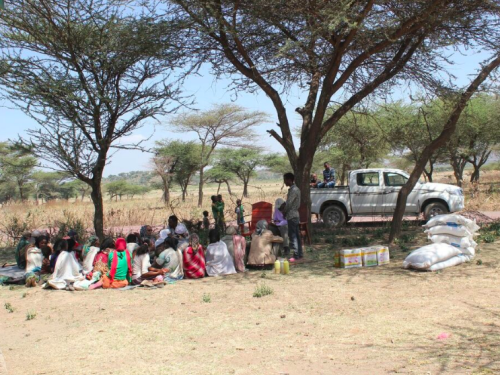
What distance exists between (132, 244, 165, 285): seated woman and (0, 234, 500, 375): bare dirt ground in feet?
1.25

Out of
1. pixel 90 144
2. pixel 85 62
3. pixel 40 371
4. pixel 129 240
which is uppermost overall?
pixel 85 62

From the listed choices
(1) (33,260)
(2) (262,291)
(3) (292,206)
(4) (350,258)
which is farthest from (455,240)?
(1) (33,260)

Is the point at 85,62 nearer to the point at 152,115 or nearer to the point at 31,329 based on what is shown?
the point at 152,115

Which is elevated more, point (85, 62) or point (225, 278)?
point (85, 62)

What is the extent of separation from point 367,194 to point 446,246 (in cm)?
681

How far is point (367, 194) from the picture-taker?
49.8ft

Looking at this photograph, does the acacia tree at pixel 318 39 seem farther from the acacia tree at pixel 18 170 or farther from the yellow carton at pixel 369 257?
the acacia tree at pixel 18 170

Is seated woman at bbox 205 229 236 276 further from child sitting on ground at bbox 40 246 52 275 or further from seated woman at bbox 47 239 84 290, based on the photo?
child sitting on ground at bbox 40 246 52 275

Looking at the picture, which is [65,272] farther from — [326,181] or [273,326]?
[326,181]

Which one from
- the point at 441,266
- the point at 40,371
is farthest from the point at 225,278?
the point at 40,371

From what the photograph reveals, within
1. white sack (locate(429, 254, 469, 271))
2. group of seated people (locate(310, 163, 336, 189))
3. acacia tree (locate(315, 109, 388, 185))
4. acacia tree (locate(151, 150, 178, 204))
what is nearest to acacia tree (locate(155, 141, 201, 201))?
acacia tree (locate(151, 150, 178, 204))

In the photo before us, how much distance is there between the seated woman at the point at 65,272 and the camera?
812 cm

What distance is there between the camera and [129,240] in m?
9.02

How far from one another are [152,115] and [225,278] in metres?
5.29
